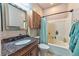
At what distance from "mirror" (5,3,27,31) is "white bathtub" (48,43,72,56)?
431 millimetres

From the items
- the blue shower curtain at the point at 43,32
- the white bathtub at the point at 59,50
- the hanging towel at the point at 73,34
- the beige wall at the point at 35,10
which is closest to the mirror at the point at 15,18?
the beige wall at the point at 35,10

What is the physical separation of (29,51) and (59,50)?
1.26 ft

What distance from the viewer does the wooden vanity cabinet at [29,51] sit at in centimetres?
135

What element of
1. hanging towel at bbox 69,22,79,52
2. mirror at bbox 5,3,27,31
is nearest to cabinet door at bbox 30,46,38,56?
mirror at bbox 5,3,27,31

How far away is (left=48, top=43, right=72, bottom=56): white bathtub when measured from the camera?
1387 mm

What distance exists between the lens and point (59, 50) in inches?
55.2

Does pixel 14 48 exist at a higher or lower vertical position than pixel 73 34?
lower

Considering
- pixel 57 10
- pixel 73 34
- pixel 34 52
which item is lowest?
Result: pixel 34 52

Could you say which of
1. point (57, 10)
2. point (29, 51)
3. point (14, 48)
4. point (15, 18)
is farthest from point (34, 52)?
point (57, 10)

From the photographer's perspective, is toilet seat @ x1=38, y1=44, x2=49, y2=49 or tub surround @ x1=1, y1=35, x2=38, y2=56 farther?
toilet seat @ x1=38, y1=44, x2=49, y2=49

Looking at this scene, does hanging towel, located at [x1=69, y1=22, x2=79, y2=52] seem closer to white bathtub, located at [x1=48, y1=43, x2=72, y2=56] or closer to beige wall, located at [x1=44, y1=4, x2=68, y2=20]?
white bathtub, located at [x1=48, y1=43, x2=72, y2=56]

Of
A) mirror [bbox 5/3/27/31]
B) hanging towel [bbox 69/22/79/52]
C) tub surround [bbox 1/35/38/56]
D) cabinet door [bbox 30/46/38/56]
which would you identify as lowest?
cabinet door [bbox 30/46/38/56]

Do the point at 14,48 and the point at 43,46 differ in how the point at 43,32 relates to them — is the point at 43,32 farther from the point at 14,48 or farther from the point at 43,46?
the point at 14,48

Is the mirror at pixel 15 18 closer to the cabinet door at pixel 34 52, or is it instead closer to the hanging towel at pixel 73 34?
the cabinet door at pixel 34 52
